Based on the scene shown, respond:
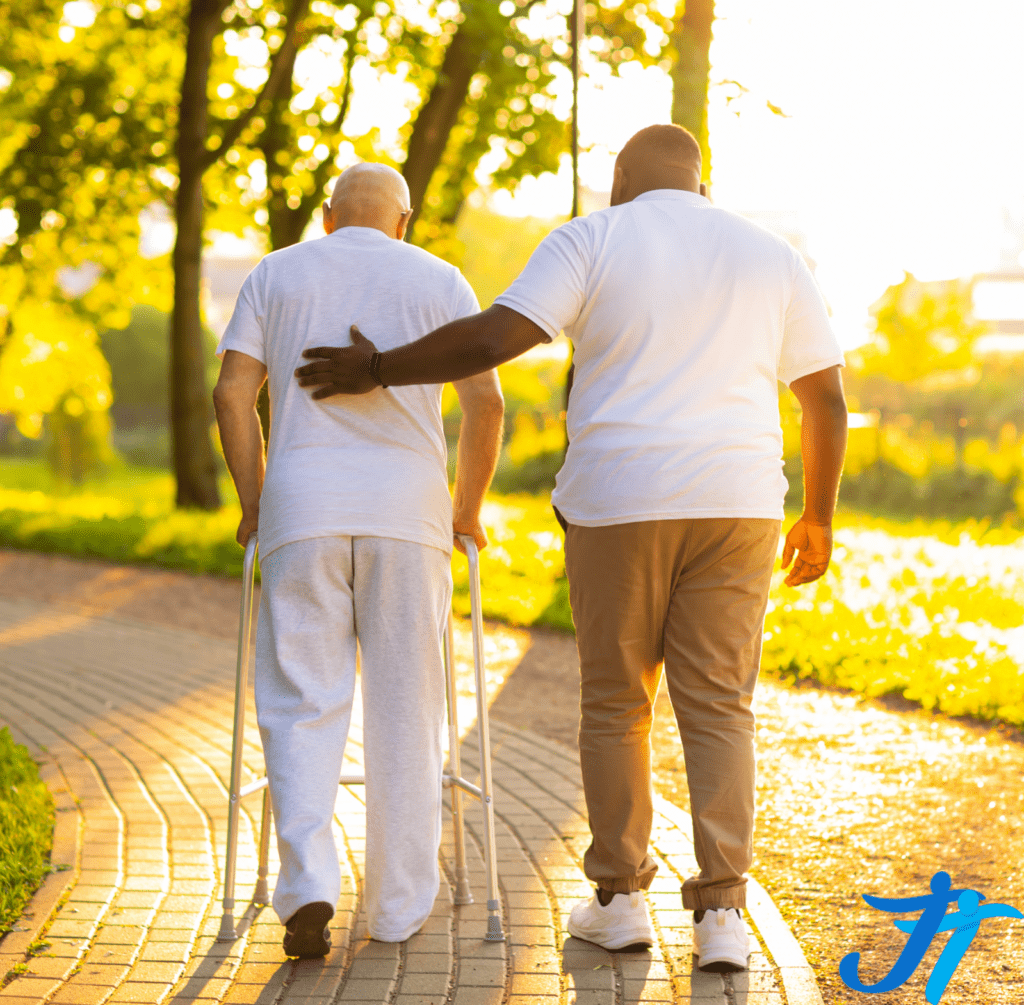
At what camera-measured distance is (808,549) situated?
3346 millimetres

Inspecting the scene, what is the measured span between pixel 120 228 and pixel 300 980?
650 inches

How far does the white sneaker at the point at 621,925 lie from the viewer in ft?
10.7

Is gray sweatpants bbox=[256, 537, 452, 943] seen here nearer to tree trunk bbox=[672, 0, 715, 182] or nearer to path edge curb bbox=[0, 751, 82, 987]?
path edge curb bbox=[0, 751, 82, 987]

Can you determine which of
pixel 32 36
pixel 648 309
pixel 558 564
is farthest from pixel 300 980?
pixel 32 36

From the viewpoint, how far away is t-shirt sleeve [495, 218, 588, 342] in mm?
2908

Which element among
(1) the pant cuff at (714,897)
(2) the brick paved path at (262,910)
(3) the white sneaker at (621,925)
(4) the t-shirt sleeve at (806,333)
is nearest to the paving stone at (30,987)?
(2) the brick paved path at (262,910)

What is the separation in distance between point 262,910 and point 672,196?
7.24ft

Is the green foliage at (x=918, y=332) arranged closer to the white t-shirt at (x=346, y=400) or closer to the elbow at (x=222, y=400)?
the white t-shirt at (x=346, y=400)

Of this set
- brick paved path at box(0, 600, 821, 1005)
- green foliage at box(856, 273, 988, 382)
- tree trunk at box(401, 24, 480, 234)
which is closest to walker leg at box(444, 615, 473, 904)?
brick paved path at box(0, 600, 821, 1005)

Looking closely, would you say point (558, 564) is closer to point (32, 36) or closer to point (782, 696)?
point (782, 696)

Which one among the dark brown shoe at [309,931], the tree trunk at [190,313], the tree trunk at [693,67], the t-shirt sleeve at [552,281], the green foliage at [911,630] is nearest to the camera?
the t-shirt sleeve at [552,281]

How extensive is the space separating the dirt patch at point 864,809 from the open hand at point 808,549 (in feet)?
3.23

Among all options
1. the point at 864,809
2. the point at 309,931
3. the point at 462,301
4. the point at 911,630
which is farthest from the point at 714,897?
the point at 911,630

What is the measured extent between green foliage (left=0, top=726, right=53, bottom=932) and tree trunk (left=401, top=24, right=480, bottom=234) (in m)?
9.20
